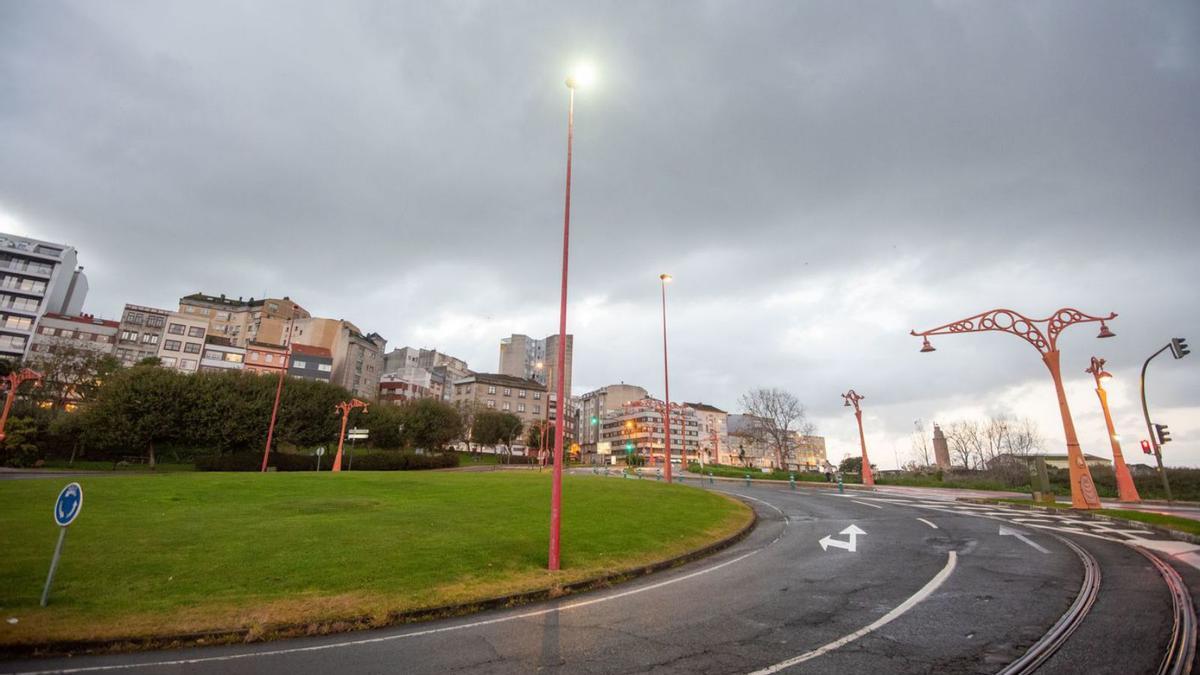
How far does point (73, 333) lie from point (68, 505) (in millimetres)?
113044

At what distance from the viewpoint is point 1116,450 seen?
26.7 m

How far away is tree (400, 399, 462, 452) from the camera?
238 ft

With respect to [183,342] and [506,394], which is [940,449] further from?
[183,342]

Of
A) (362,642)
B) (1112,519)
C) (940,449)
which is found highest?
(940,449)

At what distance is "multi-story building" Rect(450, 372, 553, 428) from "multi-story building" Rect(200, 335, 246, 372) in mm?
49704

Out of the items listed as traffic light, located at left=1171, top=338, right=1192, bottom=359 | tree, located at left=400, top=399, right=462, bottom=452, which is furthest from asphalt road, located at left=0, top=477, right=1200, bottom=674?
tree, located at left=400, top=399, right=462, bottom=452

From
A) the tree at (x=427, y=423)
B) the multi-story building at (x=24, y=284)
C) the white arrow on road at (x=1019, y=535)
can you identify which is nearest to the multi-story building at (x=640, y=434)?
the tree at (x=427, y=423)

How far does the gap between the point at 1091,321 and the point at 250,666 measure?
31295mm

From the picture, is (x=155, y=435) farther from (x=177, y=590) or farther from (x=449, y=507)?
(x=177, y=590)

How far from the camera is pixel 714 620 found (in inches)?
286

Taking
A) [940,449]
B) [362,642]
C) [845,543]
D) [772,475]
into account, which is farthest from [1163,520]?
[940,449]

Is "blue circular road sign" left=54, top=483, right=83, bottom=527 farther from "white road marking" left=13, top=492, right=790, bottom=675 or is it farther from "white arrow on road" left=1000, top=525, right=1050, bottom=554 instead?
"white arrow on road" left=1000, top=525, right=1050, bottom=554

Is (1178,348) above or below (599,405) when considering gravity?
below

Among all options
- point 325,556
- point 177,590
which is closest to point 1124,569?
point 325,556
